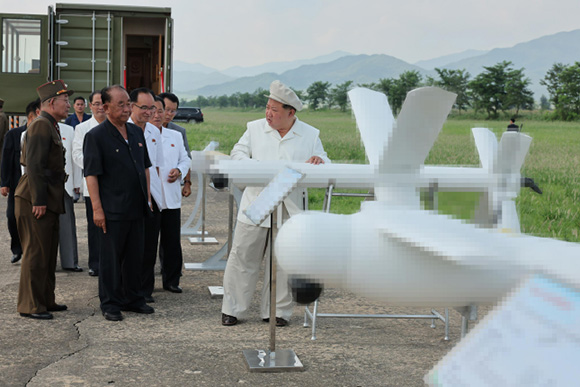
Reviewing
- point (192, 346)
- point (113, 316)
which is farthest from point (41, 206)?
point (192, 346)

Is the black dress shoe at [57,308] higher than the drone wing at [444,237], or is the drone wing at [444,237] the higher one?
the drone wing at [444,237]

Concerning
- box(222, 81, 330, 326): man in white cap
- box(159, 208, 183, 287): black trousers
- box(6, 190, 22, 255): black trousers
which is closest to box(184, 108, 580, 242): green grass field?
box(222, 81, 330, 326): man in white cap

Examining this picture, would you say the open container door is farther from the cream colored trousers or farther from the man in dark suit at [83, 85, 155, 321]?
the cream colored trousers

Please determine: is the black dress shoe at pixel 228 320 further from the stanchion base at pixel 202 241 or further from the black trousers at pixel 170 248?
the stanchion base at pixel 202 241

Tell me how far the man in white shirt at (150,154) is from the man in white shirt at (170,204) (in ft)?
0.18

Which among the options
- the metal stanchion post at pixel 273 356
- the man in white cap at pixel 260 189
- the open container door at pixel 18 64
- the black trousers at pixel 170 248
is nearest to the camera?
the metal stanchion post at pixel 273 356

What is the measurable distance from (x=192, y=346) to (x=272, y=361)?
2.02ft

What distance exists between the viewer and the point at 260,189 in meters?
4.19

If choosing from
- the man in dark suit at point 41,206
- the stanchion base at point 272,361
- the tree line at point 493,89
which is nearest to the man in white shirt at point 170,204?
the man in dark suit at point 41,206

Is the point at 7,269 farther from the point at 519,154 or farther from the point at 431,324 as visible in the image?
the point at 519,154

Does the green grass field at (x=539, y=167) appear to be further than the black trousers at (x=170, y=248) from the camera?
No

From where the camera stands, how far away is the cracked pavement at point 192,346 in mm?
3537

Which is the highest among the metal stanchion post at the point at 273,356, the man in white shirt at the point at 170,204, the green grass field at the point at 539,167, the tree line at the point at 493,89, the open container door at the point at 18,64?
the open container door at the point at 18,64

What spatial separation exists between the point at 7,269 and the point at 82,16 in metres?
5.82
